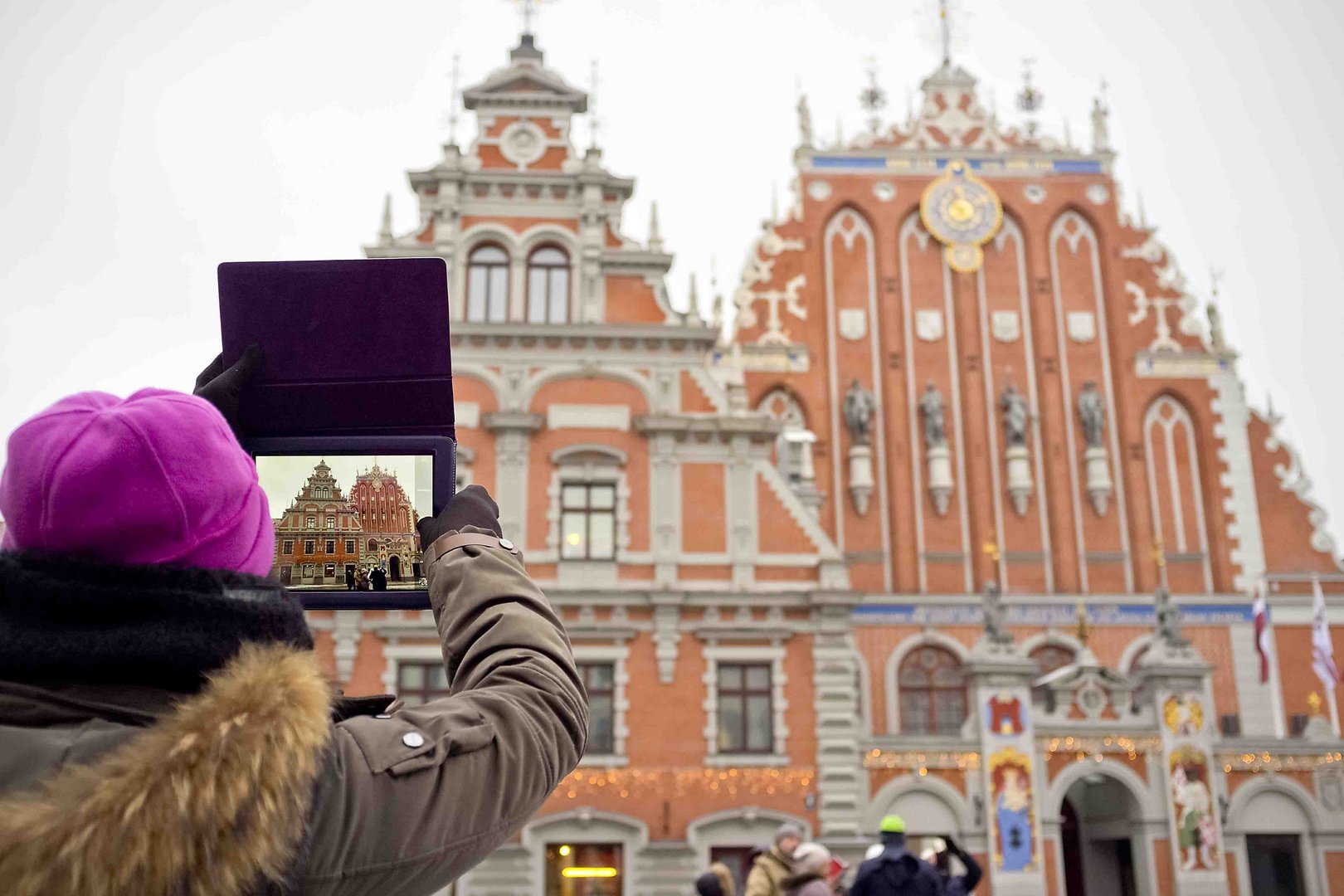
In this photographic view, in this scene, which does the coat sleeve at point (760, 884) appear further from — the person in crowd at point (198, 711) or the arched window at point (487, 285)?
the arched window at point (487, 285)

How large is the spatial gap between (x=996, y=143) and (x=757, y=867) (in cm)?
2221

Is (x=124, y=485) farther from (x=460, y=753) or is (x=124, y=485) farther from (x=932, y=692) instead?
(x=932, y=692)

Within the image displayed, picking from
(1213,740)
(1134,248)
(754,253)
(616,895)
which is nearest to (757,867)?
(616,895)

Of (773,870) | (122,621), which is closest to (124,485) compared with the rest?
(122,621)

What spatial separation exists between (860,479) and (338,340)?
22.3m

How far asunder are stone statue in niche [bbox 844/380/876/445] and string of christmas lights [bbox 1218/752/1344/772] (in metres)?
8.70

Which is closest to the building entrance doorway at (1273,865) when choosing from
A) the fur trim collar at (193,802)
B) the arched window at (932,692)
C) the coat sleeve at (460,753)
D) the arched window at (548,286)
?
the arched window at (932,692)

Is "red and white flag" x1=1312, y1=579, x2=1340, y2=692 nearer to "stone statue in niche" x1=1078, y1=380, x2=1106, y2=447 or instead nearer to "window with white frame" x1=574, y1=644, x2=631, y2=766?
"stone statue in niche" x1=1078, y1=380, x2=1106, y2=447

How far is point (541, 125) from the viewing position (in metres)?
20.1

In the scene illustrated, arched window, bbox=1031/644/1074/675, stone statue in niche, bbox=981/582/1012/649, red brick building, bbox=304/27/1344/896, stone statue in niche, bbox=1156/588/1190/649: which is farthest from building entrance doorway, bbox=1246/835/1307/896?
arched window, bbox=1031/644/1074/675

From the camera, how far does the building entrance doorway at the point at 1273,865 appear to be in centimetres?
1795

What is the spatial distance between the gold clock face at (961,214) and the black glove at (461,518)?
24952mm

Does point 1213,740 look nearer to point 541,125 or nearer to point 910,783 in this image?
point 910,783

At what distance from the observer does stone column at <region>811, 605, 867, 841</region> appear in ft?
55.7
